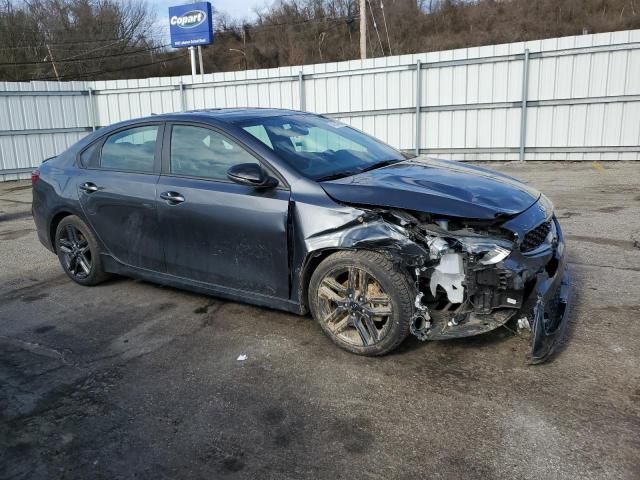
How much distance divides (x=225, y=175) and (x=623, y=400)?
2873mm

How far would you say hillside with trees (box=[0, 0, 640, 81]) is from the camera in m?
39.8

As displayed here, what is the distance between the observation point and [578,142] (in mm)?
12531

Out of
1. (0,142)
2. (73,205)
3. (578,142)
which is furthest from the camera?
(0,142)

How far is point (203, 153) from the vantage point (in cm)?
416

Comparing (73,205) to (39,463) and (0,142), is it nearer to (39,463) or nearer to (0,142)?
(39,463)

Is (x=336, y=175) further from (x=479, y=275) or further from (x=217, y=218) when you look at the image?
(x=479, y=275)

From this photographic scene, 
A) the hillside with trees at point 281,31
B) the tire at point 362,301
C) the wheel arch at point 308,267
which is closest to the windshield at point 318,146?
the wheel arch at point 308,267

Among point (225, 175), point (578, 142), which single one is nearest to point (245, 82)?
point (578, 142)

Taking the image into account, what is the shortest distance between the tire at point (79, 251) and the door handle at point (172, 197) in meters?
1.12

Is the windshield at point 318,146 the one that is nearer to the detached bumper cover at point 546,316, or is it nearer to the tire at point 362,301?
the tire at point 362,301

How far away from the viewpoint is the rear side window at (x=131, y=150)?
447cm

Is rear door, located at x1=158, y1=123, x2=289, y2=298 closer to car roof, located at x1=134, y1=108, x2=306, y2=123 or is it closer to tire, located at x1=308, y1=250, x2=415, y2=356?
car roof, located at x1=134, y1=108, x2=306, y2=123

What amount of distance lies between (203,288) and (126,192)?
1072 millimetres

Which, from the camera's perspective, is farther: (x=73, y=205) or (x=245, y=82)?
(x=245, y=82)
